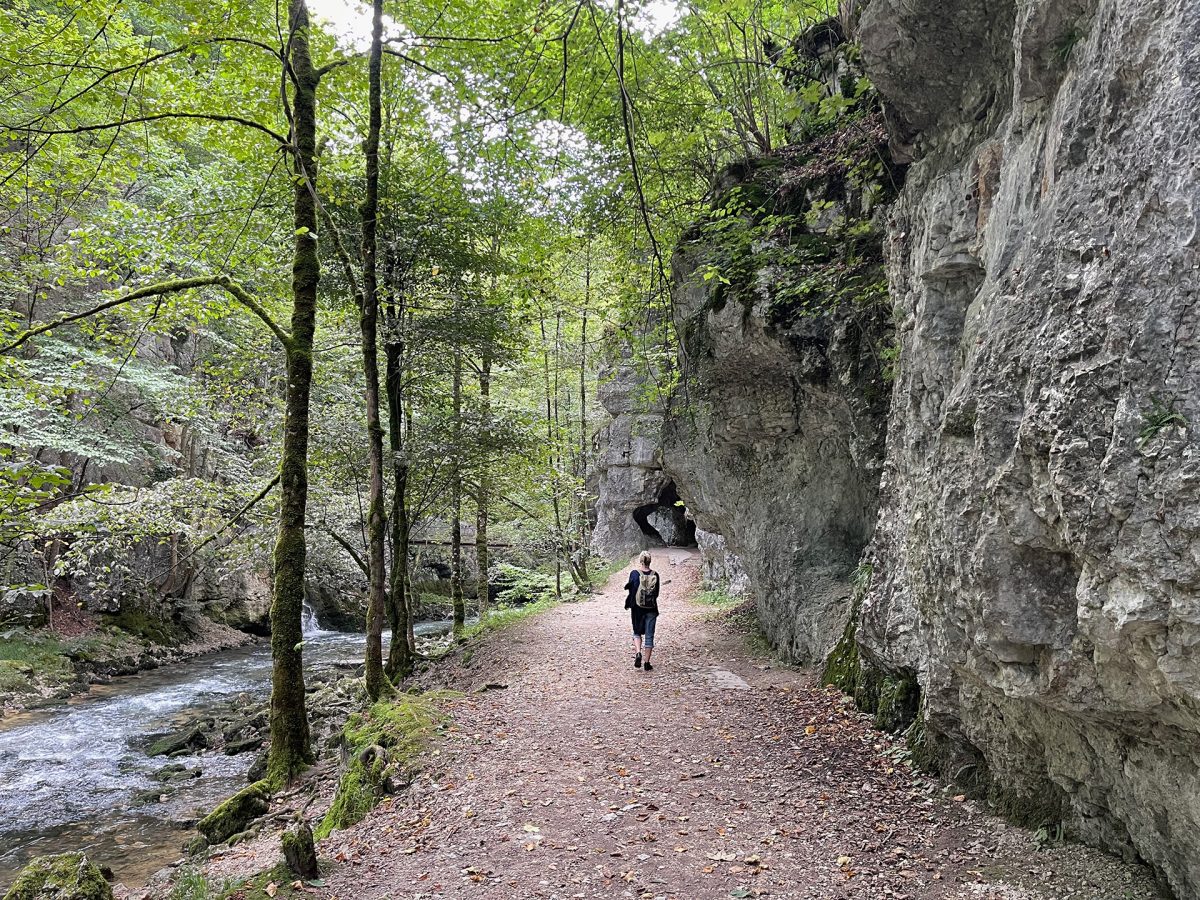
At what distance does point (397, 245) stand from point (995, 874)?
11637 millimetres

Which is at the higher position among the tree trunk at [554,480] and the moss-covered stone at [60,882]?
the tree trunk at [554,480]

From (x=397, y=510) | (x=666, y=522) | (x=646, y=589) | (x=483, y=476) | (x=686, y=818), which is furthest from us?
(x=666, y=522)

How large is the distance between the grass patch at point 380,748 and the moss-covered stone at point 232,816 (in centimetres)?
100

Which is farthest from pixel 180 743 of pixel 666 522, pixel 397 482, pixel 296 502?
pixel 666 522

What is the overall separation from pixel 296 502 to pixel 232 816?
11.4 ft

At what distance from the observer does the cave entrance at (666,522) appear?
2888cm

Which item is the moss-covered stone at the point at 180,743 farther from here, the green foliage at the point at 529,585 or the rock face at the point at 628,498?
the rock face at the point at 628,498

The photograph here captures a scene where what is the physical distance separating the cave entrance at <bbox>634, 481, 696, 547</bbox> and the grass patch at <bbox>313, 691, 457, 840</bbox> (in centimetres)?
2005

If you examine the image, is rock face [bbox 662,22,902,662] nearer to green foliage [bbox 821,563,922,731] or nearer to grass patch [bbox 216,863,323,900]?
green foliage [bbox 821,563,922,731]

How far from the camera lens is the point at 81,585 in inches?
703

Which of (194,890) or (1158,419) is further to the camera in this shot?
(194,890)

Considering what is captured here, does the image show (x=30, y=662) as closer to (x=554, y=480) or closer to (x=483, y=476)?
(x=483, y=476)

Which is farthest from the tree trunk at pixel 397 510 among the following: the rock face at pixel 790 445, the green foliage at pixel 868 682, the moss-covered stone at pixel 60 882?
the green foliage at pixel 868 682

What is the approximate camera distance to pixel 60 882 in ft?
15.8
